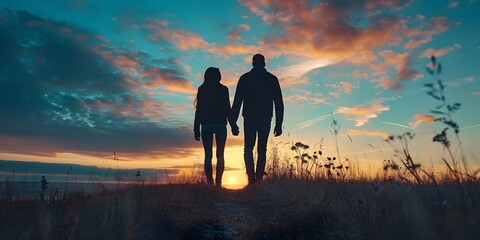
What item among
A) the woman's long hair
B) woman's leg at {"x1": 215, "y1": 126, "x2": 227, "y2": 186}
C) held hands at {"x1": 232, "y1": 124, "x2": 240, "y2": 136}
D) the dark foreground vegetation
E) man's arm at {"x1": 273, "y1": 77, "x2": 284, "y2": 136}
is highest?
the woman's long hair

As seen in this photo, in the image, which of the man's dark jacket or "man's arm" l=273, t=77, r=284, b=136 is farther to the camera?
"man's arm" l=273, t=77, r=284, b=136

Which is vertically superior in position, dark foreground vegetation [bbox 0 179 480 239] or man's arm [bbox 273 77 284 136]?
man's arm [bbox 273 77 284 136]

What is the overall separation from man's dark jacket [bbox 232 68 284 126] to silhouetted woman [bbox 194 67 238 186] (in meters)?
0.34

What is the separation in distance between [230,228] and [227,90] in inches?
187

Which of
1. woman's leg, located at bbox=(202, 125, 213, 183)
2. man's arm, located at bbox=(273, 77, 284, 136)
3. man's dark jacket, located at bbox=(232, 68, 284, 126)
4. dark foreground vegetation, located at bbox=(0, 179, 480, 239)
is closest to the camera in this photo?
dark foreground vegetation, located at bbox=(0, 179, 480, 239)

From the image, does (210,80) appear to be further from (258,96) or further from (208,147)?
(208,147)

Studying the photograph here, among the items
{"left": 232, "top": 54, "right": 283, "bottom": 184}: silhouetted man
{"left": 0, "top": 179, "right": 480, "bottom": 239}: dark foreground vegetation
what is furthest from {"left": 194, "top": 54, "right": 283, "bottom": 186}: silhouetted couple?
{"left": 0, "top": 179, "right": 480, "bottom": 239}: dark foreground vegetation

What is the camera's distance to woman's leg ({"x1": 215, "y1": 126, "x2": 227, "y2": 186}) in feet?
29.5

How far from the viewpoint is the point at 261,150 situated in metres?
9.05

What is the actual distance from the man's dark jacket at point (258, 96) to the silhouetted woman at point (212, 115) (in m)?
0.34

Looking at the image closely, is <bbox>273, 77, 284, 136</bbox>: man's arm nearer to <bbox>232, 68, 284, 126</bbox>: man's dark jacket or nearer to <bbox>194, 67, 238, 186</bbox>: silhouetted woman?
<bbox>232, 68, 284, 126</bbox>: man's dark jacket

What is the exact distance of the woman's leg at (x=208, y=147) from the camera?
353 inches

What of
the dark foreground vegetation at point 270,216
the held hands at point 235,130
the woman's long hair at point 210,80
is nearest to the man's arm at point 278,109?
the held hands at point 235,130

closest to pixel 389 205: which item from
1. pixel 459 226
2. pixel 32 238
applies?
pixel 459 226
